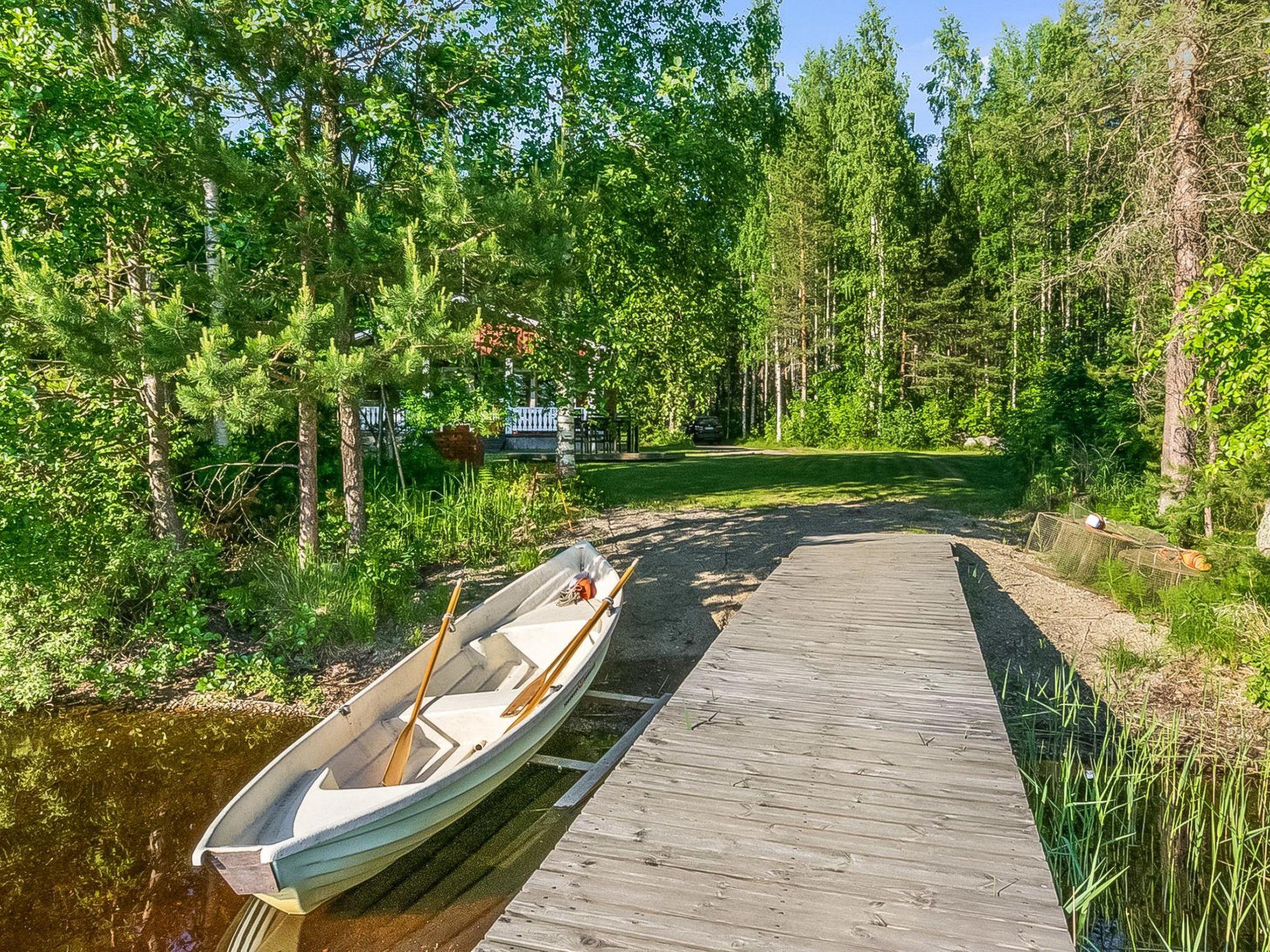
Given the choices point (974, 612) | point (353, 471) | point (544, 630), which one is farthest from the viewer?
point (974, 612)

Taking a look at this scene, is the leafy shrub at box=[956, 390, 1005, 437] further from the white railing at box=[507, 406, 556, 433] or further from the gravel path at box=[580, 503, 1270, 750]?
the gravel path at box=[580, 503, 1270, 750]

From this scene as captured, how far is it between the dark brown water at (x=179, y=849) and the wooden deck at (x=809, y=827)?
127 cm

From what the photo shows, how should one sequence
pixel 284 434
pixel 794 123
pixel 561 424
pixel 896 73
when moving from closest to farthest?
pixel 284 434, pixel 561 424, pixel 794 123, pixel 896 73

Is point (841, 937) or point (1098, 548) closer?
point (841, 937)

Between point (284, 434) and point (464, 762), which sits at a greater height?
point (284, 434)

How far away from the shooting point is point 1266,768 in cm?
502

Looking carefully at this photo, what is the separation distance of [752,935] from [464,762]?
2.07m

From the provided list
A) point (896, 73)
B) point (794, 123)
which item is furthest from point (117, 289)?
point (896, 73)

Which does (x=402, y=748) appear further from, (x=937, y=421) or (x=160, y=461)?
(x=937, y=421)

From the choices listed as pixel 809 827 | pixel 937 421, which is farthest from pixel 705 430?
pixel 809 827

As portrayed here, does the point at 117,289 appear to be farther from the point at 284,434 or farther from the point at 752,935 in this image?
the point at 752,935

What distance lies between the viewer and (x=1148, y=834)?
467 centimetres

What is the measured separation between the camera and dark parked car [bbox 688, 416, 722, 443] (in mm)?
31953

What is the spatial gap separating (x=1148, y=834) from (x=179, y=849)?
6002 millimetres
